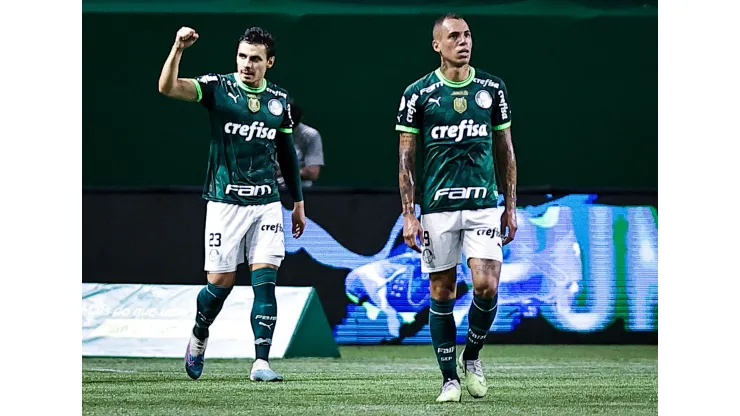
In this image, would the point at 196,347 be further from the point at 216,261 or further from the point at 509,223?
the point at 509,223

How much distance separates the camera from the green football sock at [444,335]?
16.9 ft

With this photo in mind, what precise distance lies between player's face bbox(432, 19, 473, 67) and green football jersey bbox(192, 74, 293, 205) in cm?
112

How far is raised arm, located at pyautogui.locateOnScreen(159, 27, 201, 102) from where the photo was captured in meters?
5.01

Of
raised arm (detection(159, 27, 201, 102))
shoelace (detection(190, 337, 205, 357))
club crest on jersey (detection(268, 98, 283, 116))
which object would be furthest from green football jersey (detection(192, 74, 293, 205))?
shoelace (detection(190, 337, 205, 357))

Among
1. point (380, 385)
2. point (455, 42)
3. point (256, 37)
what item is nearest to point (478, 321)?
point (380, 385)

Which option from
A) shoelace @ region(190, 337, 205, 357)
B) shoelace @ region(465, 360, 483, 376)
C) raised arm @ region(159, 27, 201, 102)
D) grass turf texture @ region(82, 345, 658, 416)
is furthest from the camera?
shoelace @ region(190, 337, 205, 357)

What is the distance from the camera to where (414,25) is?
9438 mm

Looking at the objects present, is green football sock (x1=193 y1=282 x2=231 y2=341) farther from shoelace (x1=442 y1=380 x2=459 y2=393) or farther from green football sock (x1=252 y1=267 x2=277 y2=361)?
shoelace (x1=442 y1=380 x2=459 y2=393)

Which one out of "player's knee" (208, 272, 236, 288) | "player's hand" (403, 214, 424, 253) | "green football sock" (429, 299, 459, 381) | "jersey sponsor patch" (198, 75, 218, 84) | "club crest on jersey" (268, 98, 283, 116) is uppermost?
"jersey sponsor patch" (198, 75, 218, 84)

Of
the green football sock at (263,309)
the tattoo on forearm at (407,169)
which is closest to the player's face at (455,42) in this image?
the tattoo on forearm at (407,169)

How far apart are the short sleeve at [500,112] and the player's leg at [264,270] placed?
1245 mm

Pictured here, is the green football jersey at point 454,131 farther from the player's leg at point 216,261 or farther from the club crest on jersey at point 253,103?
the player's leg at point 216,261
